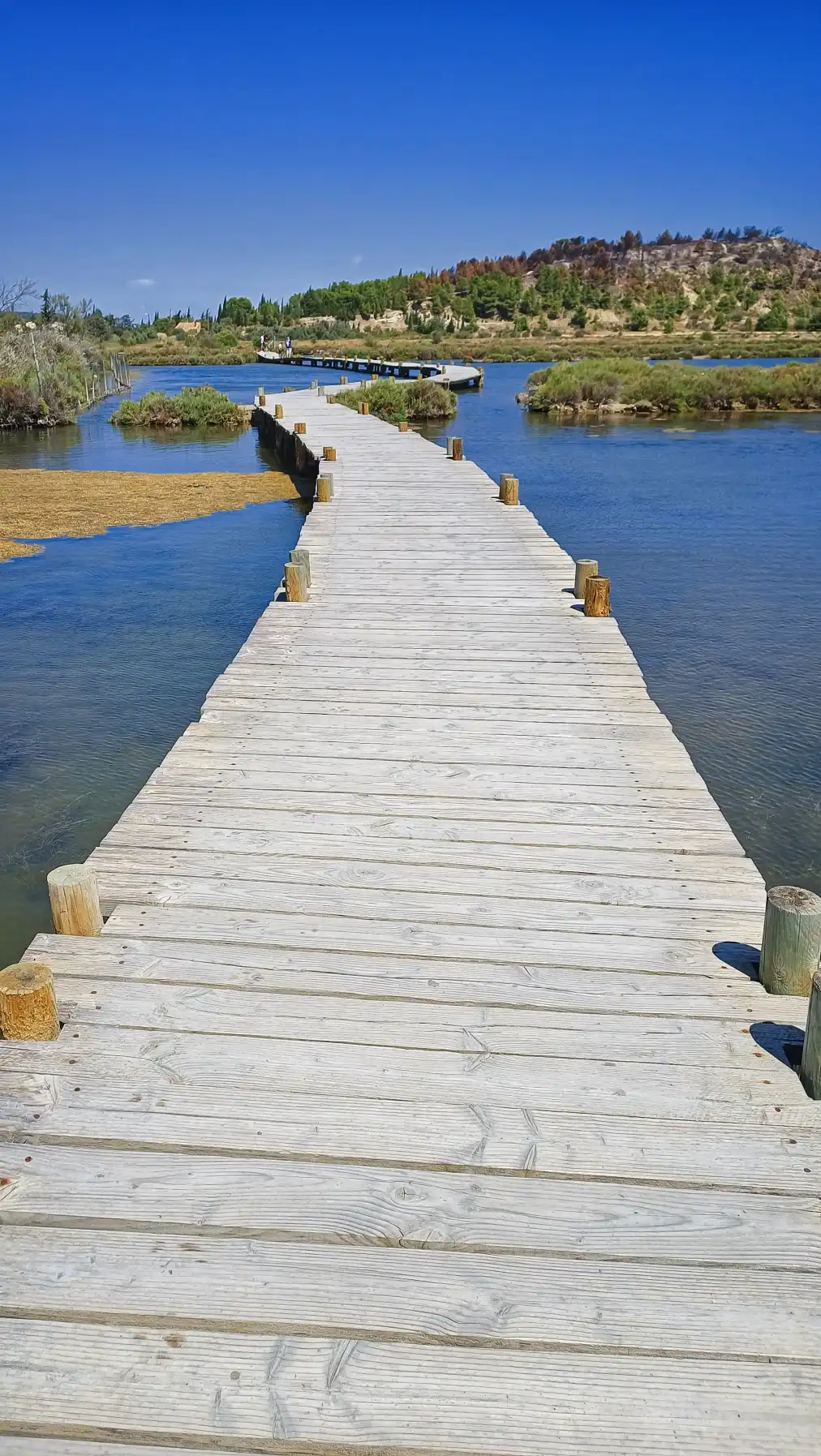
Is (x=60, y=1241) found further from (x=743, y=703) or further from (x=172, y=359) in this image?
(x=172, y=359)

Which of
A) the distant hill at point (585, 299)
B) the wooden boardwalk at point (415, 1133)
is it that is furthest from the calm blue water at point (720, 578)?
the distant hill at point (585, 299)

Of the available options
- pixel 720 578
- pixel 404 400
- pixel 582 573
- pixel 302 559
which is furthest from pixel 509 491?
pixel 404 400

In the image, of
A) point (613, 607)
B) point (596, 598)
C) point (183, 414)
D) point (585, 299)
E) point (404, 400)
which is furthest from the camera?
point (585, 299)

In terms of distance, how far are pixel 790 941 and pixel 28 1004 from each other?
87.5 inches

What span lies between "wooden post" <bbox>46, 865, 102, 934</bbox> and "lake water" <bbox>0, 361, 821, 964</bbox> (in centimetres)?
192

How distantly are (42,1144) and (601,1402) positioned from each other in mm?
1460

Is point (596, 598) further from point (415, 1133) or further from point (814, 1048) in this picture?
point (415, 1133)

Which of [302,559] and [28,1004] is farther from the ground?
[302,559]

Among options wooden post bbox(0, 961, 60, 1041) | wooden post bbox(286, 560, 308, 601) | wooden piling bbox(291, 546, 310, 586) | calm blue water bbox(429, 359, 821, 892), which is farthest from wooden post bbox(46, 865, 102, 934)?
wooden piling bbox(291, 546, 310, 586)

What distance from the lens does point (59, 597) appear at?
1185cm

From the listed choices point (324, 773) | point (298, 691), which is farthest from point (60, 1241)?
point (298, 691)

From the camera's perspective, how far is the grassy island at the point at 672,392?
31.1m

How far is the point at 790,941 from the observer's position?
3.22 metres

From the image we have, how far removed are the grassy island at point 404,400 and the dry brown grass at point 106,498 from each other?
307 inches
